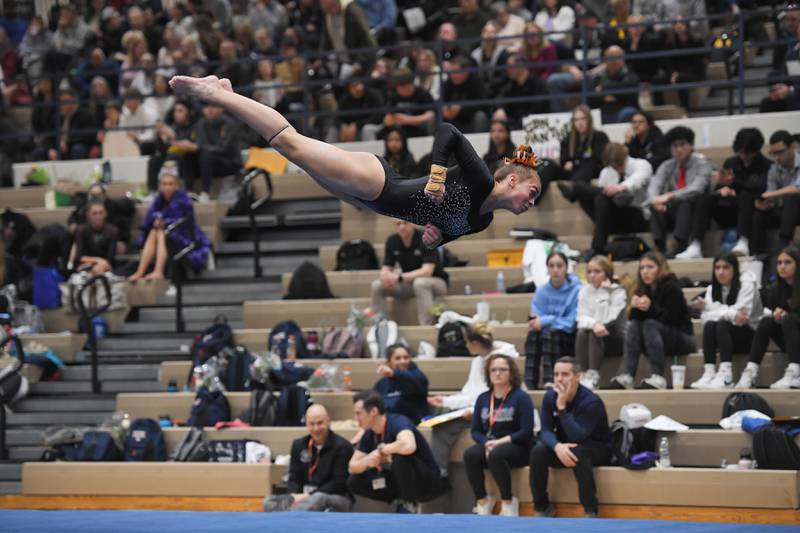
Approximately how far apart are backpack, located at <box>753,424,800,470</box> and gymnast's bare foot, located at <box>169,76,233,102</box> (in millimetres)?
4194

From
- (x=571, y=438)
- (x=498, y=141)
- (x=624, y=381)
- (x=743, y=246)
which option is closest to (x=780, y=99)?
(x=743, y=246)

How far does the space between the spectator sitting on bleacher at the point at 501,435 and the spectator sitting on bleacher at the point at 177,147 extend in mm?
5198

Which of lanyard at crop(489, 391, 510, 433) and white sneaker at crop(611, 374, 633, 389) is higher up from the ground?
white sneaker at crop(611, 374, 633, 389)

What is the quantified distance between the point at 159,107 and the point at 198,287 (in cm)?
286

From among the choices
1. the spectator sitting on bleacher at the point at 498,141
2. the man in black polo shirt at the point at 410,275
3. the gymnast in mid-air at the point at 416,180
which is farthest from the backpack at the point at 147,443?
the gymnast in mid-air at the point at 416,180

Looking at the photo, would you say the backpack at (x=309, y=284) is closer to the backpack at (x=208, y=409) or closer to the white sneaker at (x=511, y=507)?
the backpack at (x=208, y=409)

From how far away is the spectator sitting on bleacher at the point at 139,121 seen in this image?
13.8m

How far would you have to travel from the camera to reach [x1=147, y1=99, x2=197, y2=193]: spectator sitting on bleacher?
42.4 feet

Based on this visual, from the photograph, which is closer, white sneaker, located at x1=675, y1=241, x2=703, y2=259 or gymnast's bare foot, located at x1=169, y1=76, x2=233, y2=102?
gymnast's bare foot, located at x1=169, y1=76, x2=233, y2=102

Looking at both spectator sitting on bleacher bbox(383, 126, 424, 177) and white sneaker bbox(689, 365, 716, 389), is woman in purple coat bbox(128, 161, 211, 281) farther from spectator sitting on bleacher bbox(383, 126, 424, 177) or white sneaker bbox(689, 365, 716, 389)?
white sneaker bbox(689, 365, 716, 389)

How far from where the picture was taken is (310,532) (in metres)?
6.38

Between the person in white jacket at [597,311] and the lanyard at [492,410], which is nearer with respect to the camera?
the lanyard at [492,410]

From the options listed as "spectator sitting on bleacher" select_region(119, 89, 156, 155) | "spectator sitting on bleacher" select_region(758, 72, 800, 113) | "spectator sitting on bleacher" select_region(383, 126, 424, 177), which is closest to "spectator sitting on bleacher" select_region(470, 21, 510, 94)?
"spectator sitting on bleacher" select_region(383, 126, 424, 177)

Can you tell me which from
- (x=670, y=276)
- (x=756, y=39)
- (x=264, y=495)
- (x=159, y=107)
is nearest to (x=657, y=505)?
(x=670, y=276)
